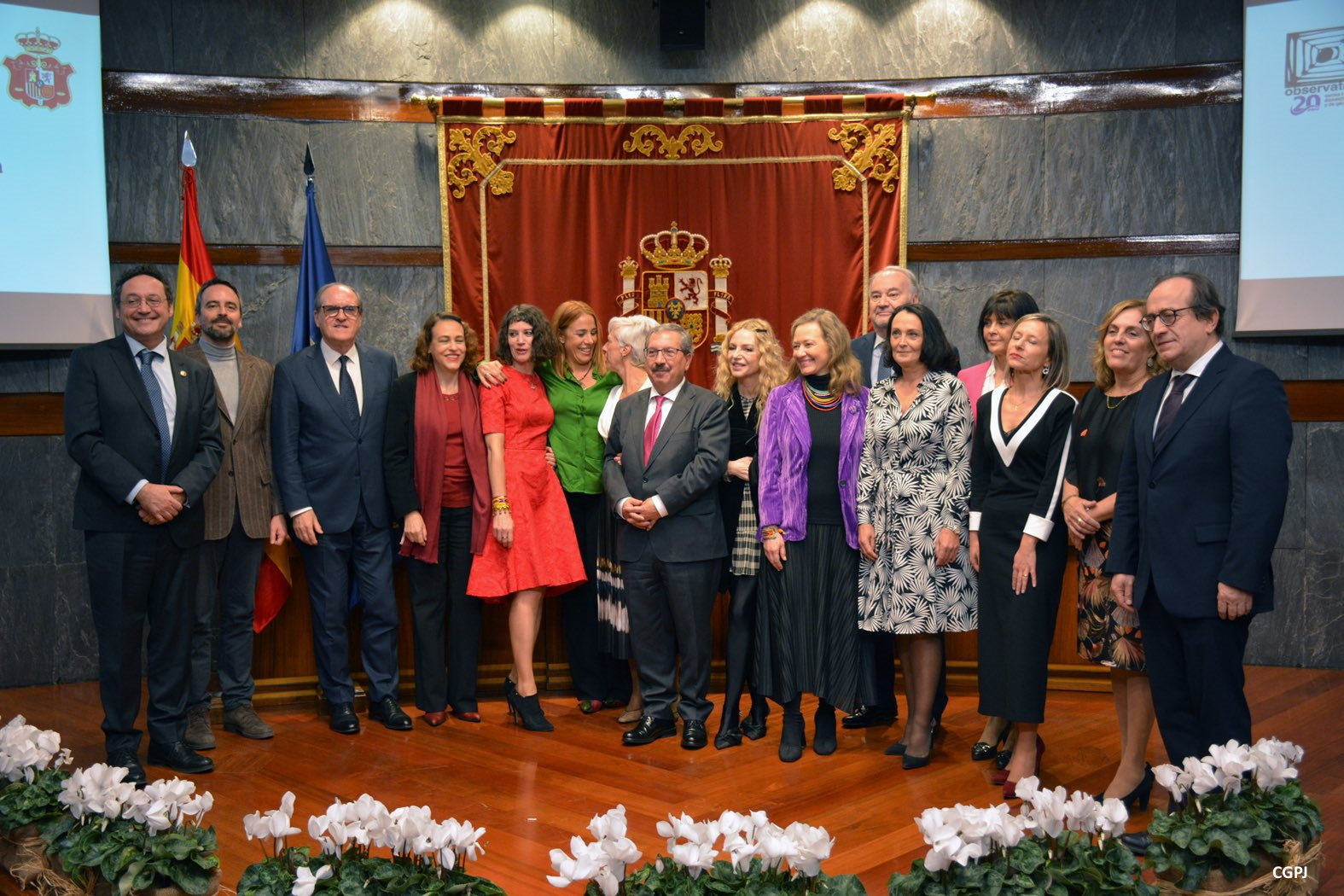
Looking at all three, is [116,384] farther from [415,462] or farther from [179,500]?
[415,462]

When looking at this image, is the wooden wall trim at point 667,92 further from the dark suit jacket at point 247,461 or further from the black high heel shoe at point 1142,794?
the black high heel shoe at point 1142,794

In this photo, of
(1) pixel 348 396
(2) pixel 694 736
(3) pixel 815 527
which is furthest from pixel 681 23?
(2) pixel 694 736

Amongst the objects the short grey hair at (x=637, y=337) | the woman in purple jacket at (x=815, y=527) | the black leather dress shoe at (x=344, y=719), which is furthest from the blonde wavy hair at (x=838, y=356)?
the black leather dress shoe at (x=344, y=719)

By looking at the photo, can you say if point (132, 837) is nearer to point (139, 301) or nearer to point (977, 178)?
point (139, 301)

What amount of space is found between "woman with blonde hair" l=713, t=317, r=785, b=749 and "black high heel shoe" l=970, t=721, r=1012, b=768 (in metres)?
0.77

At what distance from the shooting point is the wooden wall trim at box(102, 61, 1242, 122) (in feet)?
19.1

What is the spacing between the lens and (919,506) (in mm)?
4000

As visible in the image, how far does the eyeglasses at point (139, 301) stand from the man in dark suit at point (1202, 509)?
310cm

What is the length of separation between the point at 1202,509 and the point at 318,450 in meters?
3.15

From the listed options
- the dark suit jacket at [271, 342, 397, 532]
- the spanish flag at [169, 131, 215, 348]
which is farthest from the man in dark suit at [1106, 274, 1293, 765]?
the spanish flag at [169, 131, 215, 348]

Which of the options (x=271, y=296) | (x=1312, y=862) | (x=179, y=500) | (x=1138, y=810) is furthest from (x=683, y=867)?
(x=271, y=296)

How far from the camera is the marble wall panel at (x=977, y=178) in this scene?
6176mm

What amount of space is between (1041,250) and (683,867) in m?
4.58

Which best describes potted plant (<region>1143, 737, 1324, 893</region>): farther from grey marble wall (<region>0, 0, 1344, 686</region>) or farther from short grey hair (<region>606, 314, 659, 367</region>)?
grey marble wall (<region>0, 0, 1344, 686</region>)
